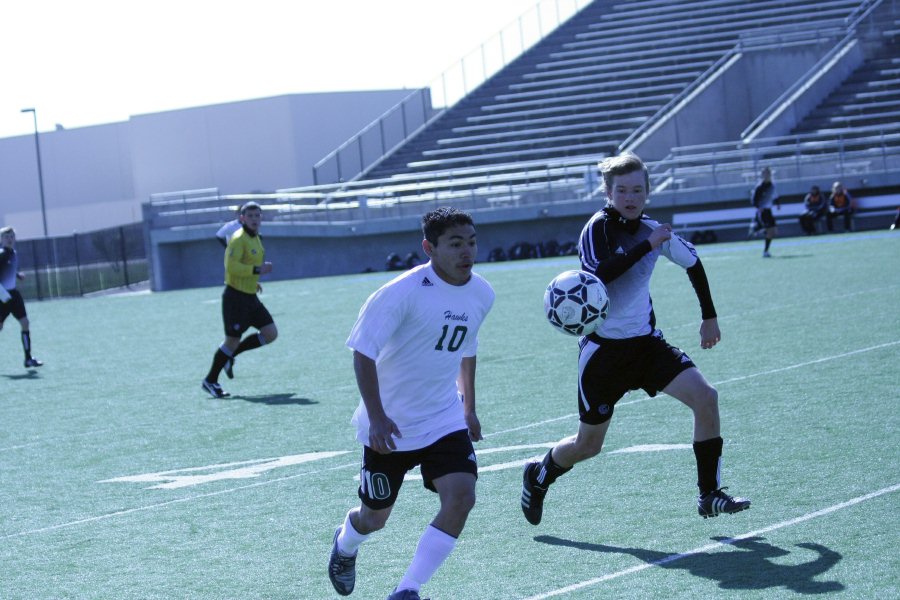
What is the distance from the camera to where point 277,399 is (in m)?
12.8

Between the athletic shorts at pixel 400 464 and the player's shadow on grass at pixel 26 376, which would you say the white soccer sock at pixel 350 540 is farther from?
the player's shadow on grass at pixel 26 376

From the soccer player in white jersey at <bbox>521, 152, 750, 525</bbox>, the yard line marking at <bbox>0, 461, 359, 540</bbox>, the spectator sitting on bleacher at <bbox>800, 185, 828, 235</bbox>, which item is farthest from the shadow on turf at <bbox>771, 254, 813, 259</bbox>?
the soccer player in white jersey at <bbox>521, 152, 750, 525</bbox>

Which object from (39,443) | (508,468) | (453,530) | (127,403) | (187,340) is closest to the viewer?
(453,530)

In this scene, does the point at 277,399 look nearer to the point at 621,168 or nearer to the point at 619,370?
the point at 619,370

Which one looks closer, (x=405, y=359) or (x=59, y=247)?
(x=405, y=359)

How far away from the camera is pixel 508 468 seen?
8.46 m

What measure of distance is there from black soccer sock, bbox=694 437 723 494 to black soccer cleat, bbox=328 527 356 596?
1.76m

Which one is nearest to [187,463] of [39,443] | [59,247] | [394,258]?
[39,443]

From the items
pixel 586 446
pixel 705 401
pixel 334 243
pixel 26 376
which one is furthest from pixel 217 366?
pixel 334 243

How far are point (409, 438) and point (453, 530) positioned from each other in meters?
0.42

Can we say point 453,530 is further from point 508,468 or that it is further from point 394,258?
point 394,258

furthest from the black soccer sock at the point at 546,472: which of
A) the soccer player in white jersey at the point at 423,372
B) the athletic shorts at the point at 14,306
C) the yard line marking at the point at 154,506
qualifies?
the athletic shorts at the point at 14,306

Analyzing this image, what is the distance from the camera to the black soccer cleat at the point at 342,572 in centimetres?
564

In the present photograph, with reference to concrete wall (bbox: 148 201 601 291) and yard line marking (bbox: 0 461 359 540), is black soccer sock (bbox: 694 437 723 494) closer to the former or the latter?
yard line marking (bbox: 0 461 359 540)
